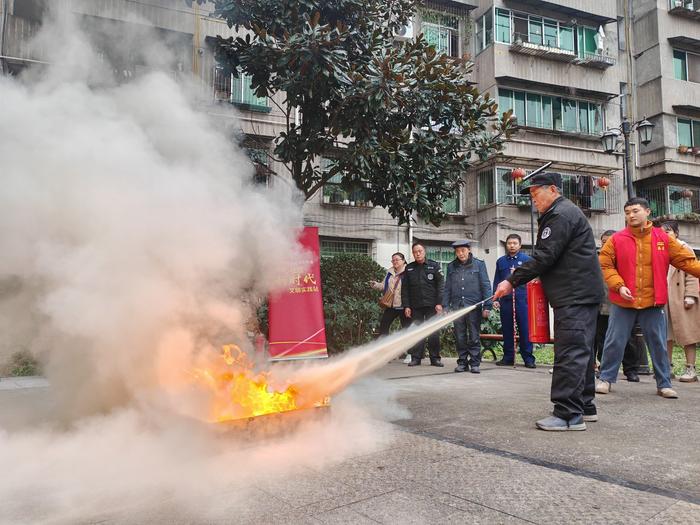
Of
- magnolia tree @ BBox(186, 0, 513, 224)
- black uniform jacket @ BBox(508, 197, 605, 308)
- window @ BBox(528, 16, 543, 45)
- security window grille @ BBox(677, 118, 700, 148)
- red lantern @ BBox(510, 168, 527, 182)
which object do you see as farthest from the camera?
security window grille @ BBox(677, 118, 700, 148)

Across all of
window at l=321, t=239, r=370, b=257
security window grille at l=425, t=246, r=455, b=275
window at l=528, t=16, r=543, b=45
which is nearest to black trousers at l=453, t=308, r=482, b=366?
window at l=321, t=239, r=370, b=257

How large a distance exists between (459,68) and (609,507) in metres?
5.74

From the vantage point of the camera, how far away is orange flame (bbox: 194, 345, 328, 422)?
355cm

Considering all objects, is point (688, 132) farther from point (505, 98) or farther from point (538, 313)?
point (538, 313)

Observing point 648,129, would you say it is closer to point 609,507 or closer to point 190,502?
point 609,507

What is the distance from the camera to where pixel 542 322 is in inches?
175

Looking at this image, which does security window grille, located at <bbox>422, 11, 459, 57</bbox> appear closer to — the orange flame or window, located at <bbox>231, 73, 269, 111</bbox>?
window, located at <bbox>231, 73, 269, 111</bbox>

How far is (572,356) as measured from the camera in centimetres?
395

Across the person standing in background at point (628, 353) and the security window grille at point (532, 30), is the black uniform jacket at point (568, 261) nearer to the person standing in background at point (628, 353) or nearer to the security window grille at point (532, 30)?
the person standing in background at point (628, 353)

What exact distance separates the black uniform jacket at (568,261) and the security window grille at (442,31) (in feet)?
51.7

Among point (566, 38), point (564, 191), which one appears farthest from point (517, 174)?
point (566, 38)

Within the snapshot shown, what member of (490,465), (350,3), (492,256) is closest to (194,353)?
(490,465)

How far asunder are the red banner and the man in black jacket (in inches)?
67.4

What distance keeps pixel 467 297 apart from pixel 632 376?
2.22 metres
